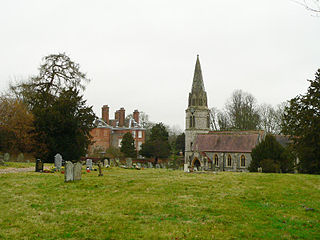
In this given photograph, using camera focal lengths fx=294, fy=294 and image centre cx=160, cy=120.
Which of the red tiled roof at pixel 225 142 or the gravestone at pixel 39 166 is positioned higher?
the red tiled roof at pixel 225 142

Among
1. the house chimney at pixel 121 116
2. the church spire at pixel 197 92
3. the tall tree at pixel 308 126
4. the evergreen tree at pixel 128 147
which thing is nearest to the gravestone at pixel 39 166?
the tall tree at pixel 308 126

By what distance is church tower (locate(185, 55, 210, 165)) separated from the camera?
51.5 metres

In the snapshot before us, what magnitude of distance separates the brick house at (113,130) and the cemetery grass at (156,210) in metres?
44.0

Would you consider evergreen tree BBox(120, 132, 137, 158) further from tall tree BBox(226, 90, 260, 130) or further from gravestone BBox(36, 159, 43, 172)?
gravestone BBox(36, 159, 43, 172)

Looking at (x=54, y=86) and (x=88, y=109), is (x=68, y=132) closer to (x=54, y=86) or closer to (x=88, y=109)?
(x=88, y=109)

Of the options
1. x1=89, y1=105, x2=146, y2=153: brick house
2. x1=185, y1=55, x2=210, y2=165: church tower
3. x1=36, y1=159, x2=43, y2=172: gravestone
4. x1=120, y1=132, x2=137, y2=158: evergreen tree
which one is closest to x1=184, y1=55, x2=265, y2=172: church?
x1=185, y1=55, x2=210, y2=165: church tower

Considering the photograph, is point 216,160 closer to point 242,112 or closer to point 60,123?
point 242,112

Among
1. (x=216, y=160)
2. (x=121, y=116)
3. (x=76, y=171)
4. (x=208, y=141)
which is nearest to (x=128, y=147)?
(x=121, y=116)

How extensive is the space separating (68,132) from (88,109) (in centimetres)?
311

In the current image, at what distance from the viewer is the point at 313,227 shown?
25.9 ft

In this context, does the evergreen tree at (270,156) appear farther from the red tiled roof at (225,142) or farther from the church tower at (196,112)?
the church tower at (196,112)

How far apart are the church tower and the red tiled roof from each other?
183 cm

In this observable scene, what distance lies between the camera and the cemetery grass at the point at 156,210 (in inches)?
285

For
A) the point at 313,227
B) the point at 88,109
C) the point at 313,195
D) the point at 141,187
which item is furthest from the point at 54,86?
the point at 313,227
